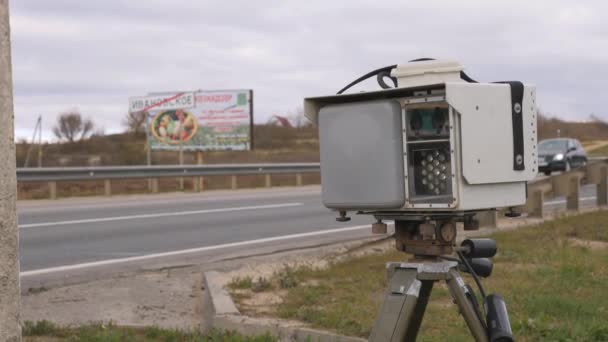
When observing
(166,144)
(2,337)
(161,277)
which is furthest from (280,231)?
(166,144)

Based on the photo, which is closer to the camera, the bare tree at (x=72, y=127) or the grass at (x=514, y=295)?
the grass at (x=514, y=295)

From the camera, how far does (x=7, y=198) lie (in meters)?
3.47

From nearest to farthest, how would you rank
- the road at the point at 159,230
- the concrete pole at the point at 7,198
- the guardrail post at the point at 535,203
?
the concrete pole at the point at 7,198 → the road at the point at 159,230 → the guardrail post at the point at 535,203

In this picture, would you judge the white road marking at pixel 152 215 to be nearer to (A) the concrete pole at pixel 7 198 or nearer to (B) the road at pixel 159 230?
(B) the road at pixel 159 230

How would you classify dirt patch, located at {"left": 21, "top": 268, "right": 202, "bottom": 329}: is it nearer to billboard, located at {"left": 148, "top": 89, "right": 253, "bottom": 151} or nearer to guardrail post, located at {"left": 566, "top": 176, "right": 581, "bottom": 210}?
guardrail post, located at {"left": 566, "top": 176, "right": 581, "bottom": 210}

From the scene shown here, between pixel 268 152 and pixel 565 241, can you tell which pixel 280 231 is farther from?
pixel 268 152

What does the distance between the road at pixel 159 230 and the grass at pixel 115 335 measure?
3.65 meters

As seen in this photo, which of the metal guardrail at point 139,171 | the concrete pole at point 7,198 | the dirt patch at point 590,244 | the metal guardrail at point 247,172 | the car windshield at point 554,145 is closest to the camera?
the concrete pole at point 7,198

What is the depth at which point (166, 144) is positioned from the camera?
36.8 meters

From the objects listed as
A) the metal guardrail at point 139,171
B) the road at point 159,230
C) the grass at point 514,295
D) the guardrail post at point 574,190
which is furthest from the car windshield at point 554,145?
the grass at point 514,295

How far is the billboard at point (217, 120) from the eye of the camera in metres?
37.4

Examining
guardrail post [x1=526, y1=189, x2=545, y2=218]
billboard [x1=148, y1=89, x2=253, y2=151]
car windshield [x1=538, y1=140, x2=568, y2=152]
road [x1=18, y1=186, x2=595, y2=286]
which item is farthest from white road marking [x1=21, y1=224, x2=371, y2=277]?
billboard [x1=148, y1=89, x2=253, y2=151]

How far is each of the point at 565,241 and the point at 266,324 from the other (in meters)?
4.96

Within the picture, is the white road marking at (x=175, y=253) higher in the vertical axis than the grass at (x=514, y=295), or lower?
lower
